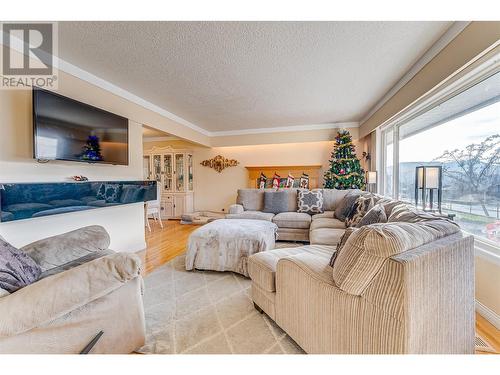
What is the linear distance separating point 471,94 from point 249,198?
3481 millimetres

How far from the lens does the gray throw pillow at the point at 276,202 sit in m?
4.27

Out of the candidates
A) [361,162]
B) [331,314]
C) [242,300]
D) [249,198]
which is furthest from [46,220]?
[361,162]

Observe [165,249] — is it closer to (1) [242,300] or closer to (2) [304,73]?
(1) [242,300]

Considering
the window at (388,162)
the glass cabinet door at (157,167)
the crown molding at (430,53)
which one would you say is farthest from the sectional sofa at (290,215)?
the glass cabinet door at (157,167)

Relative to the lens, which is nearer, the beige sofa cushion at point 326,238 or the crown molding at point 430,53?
the crown molding at point 430,53

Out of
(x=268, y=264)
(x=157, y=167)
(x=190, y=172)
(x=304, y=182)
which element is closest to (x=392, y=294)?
(x=268, y=264)

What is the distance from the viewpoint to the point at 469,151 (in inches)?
81.0

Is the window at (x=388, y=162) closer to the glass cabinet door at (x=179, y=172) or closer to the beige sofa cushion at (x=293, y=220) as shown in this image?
the beige sofa cushion at (x=293, y=220)

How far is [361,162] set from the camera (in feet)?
16.8

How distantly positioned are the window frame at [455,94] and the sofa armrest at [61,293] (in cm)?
261

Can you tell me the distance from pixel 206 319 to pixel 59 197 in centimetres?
190

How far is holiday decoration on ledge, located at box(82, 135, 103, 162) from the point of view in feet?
8.17

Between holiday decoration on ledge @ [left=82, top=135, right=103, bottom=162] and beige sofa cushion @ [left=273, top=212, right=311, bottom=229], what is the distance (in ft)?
9.19

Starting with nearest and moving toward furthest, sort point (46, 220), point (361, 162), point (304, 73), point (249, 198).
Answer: point (46, 220) → point (304, 73) → point (249, 198) → point (361, 162)
